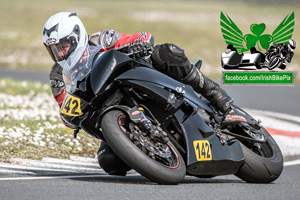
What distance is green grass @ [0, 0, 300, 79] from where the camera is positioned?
3170cm

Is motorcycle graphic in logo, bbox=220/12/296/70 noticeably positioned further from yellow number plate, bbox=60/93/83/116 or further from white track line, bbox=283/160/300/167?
yellow number plate, bbox=60/93/83/116

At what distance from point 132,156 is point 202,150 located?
843 mm

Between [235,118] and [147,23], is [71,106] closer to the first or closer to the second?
[235,118]

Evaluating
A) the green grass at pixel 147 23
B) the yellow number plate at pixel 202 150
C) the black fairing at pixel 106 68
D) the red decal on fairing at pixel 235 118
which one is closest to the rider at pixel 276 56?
the red decal on fairing at pixel 235 118

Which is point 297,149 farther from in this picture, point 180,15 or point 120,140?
point 180,15

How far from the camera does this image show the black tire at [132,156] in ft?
17.9

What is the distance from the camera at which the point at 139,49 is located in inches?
236

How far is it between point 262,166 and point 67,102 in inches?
80.2

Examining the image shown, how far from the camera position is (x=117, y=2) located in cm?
5853

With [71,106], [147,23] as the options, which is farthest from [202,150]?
[147,23]

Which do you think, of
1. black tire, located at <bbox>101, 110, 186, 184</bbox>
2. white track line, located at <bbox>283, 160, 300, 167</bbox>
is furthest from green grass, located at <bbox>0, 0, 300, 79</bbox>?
black tire, located at <bbox>101, 110, 186, 184</bbox>

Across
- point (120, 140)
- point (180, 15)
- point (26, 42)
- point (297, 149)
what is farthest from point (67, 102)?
point (180, 15)

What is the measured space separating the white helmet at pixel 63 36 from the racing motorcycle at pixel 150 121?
0.44ft

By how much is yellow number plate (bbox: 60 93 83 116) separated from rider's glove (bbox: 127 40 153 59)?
667mm
